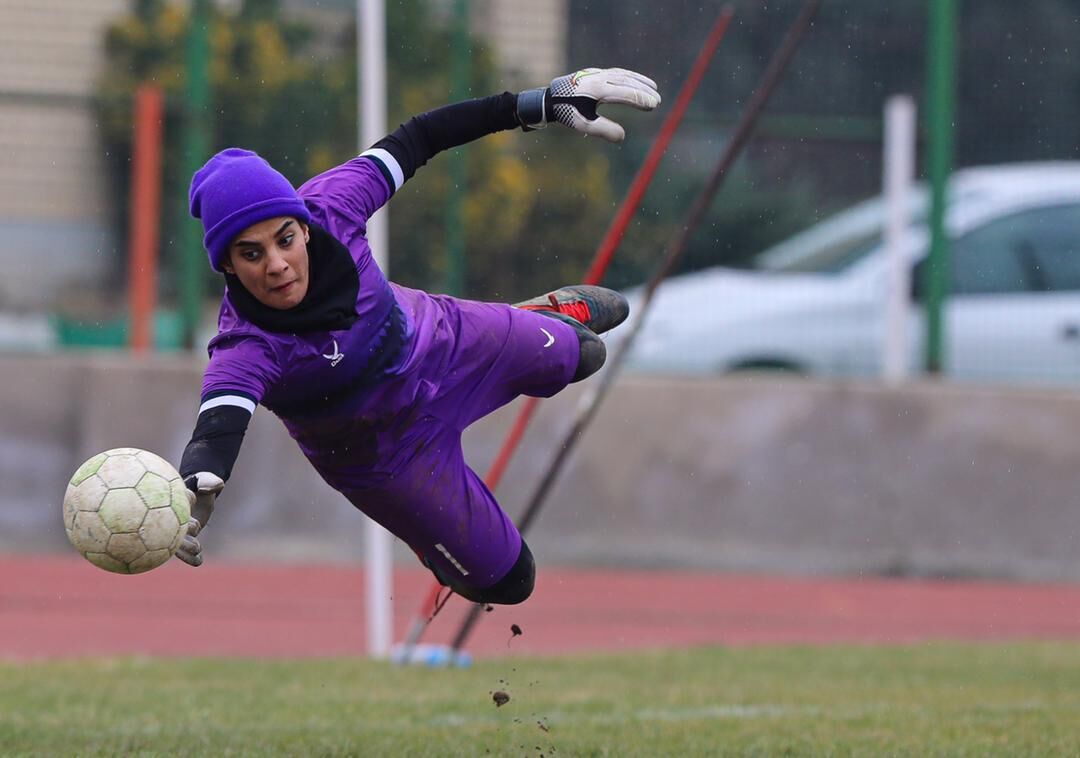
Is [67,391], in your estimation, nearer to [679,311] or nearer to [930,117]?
[679,311]

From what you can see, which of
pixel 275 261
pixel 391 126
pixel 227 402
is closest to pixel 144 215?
pixel 391 126

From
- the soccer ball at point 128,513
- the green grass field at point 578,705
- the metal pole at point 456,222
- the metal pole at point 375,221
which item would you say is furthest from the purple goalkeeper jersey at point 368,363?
the metal pole at point 456,222

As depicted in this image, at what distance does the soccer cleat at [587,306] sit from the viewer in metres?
6.31

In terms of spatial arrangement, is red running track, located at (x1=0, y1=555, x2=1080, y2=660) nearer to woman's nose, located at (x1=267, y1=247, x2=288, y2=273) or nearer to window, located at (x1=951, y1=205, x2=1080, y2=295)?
window, located at (x1=951, y1=205, x2=1080, y2=295)

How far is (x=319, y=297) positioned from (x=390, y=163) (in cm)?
94

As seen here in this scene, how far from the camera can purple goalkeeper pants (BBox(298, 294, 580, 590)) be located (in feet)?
18.4

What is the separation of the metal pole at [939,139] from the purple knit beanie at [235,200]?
25.0ft

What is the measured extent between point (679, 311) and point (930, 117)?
2.27 m

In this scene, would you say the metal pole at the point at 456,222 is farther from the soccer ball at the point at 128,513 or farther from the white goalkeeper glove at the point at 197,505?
the soccer ball at the point at 128,513

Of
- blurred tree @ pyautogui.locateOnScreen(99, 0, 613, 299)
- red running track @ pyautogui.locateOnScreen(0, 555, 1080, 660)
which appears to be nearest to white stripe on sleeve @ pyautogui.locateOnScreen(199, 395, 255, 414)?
red running track @ pyautogui.locateOnScreen(0, 555, 1080, 660)

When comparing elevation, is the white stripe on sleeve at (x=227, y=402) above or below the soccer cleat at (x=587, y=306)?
above

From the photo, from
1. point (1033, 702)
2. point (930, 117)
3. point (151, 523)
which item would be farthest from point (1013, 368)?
point (151, 523)

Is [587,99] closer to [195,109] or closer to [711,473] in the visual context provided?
[711,473]

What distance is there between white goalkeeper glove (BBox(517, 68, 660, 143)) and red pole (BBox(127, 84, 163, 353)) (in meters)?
6.49
